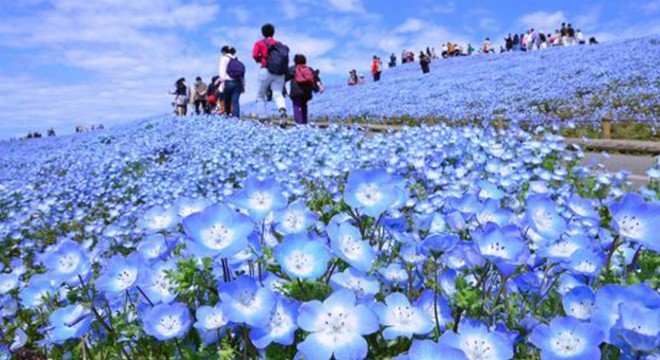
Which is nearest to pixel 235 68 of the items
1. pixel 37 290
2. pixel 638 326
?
pixel 37 290

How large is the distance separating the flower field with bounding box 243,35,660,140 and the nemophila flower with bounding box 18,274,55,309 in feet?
25.2

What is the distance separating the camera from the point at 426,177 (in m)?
4.78

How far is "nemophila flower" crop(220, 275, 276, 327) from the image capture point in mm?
1113

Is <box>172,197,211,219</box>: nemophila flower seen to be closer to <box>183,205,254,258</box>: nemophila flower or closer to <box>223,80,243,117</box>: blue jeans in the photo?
<box>183,205,254,258</box>: nemophila flower

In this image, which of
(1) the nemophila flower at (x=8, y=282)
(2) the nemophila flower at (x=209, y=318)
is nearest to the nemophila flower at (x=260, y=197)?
(2) the nemophila flower at (x=209, y=318)

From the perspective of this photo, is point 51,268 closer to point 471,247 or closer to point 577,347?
point 471,247

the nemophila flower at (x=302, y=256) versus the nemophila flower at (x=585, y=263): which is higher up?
the nemophila flower at (x=302, y=256)

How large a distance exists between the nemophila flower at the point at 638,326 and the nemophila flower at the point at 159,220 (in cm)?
102

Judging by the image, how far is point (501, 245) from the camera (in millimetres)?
1248

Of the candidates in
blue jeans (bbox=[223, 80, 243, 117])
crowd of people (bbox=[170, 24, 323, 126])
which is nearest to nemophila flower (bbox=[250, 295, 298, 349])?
crowd of people (bbox=[170, 24, 323, 126])

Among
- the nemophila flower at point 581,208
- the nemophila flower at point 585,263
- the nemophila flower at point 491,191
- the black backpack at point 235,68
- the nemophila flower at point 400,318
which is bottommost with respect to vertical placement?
the nemophila flower at point 400,318

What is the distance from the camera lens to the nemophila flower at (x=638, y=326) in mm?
996

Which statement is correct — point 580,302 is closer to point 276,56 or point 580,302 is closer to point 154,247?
point 154,247

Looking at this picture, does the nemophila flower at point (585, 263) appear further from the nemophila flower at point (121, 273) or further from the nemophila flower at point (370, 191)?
the nemophila flower at point (121, 273)
